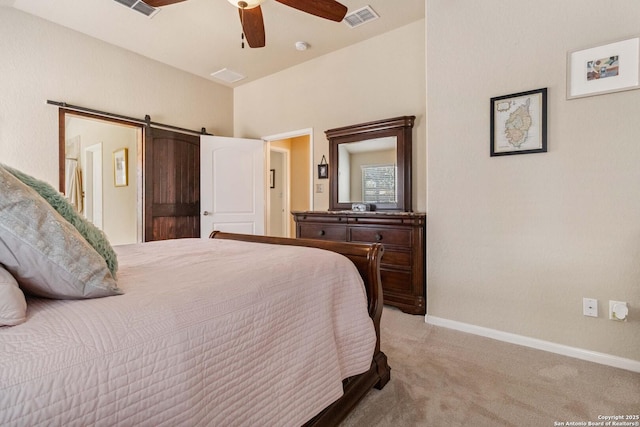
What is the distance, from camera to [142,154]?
3721 mm

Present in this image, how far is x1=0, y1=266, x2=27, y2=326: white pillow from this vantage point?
0.60m

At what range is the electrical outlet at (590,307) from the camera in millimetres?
1881

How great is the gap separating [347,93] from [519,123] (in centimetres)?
200

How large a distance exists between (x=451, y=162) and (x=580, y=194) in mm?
837

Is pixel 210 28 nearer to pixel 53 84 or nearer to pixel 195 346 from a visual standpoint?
pixel 53 84

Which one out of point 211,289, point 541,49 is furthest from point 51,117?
point 541,49

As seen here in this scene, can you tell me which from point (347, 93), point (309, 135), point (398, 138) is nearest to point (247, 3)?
point (347, 93)

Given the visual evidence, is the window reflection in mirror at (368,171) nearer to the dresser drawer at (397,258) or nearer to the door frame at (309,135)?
the door frame at (309,135)

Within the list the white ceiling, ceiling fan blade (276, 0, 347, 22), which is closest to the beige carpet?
ceiling fan blade (276, 0, 347, 22)

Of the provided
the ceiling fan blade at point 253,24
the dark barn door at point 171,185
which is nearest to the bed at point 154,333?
the ceiling fan blade at point 253,24

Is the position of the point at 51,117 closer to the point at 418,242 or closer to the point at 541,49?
the point at 418,242

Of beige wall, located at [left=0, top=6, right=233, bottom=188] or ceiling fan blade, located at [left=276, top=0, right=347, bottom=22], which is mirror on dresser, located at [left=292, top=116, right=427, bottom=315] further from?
beige wall, located at [left=0, top=6, right=233, bottom=188]

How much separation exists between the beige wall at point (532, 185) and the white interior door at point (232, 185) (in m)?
2.66

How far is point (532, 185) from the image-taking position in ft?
6.82
